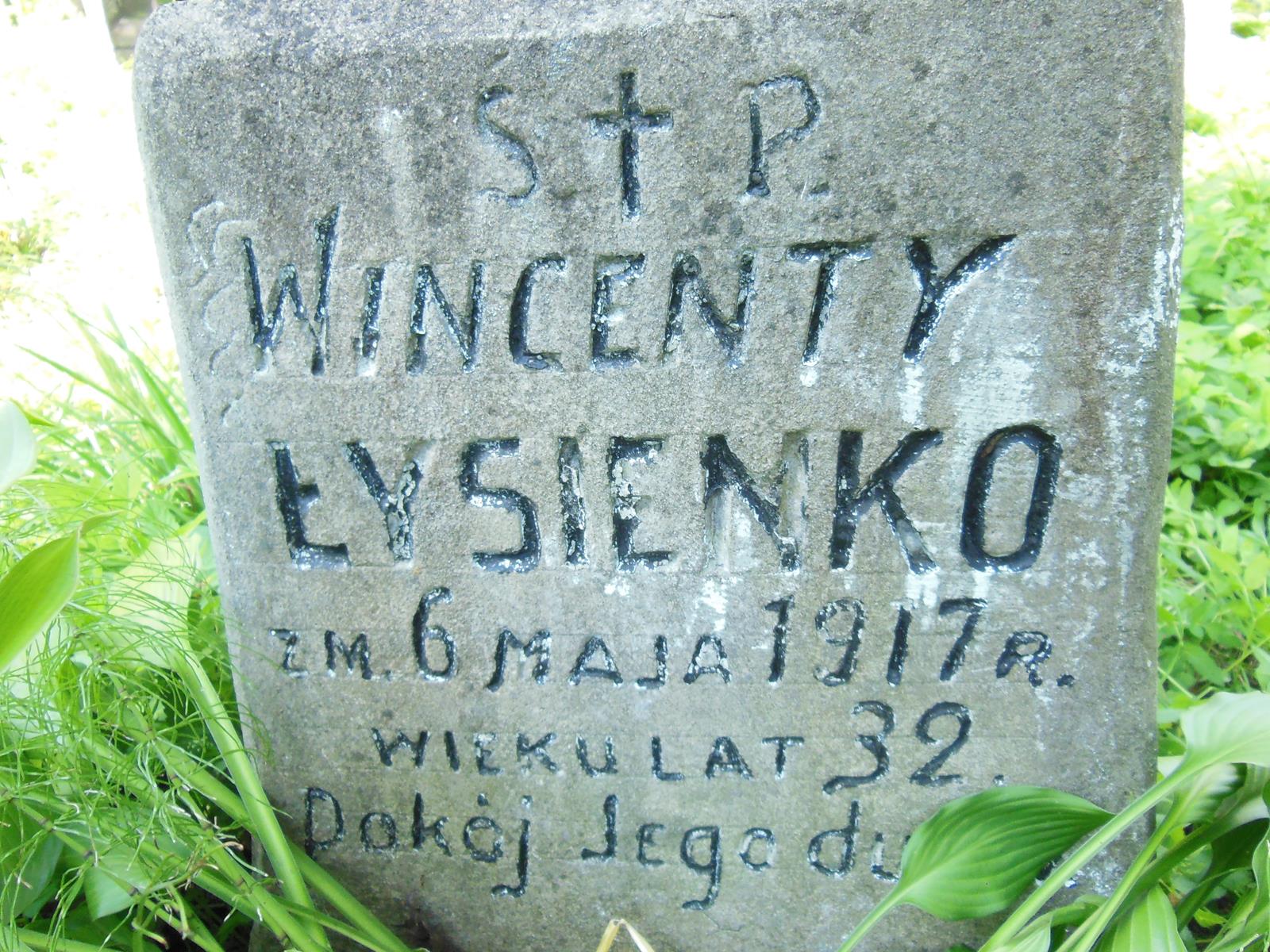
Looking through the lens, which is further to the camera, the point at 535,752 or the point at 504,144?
the point at 535,752

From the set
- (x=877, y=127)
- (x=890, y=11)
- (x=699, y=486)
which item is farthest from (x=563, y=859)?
(x=890, y=11)

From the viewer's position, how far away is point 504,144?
3.75ft

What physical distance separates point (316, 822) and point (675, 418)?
78 cm

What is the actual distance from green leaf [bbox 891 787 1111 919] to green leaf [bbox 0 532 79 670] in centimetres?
98

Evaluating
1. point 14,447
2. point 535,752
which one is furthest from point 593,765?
point 14,447

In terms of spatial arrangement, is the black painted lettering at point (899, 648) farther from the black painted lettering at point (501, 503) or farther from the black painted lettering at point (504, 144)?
the black painted lettering at point (504, 144)

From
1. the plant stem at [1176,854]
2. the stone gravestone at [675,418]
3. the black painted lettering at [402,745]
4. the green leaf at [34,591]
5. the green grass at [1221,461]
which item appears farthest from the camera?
the green grass at [1221,461]

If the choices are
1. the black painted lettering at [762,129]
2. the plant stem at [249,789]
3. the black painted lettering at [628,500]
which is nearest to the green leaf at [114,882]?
the plant stem at [249,789]

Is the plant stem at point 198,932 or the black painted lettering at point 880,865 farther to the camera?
the black painted lettering at point 880,865

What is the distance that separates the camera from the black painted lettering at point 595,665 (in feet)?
4.38

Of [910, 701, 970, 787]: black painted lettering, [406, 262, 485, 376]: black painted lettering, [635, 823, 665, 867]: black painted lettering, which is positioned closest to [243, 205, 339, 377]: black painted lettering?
[406, 262, 485, 376]: black painted lettering

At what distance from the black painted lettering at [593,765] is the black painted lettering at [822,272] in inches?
22.8

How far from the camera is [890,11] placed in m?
1.06

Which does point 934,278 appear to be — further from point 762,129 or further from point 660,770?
point 660,770
